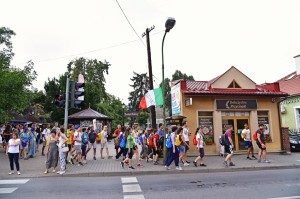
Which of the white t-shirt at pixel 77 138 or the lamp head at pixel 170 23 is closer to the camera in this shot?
the lamp head at pixel 170 23

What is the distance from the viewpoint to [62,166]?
10.9 m

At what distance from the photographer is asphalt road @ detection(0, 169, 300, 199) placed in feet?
23.5

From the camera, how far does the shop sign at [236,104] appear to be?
56.0ft

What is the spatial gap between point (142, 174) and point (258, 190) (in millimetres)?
4768

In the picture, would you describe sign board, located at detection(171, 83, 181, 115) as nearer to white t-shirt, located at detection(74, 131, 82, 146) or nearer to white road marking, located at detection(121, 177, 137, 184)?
white t-shirt, located at detection(74, 131, 82, 146)

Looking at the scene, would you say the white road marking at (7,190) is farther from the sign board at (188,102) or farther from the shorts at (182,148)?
the sign board at (188,102)

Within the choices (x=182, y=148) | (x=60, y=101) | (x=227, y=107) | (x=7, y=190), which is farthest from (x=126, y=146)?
(x=227, y=107)

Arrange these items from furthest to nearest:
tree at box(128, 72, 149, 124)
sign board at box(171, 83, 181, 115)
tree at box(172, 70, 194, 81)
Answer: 1. tree at box(128, 72, 149, 124)
2. tree at box(172, 70, 194, 81)
3. sign board at box(171, 83, 181, 115)

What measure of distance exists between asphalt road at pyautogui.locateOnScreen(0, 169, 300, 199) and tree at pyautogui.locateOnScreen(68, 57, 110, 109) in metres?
32.9

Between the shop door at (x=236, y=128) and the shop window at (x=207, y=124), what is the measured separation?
2.74 ft

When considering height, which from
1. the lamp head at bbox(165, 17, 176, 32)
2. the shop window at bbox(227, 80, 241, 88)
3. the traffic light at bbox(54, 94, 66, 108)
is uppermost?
the lamp head at bbox(165, 17, 176, 32)

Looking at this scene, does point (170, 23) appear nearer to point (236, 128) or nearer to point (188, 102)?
point (188, 102)

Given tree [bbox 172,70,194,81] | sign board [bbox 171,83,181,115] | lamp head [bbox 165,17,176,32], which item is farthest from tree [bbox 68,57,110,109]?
lamp head [bbox 165,17,176,32]

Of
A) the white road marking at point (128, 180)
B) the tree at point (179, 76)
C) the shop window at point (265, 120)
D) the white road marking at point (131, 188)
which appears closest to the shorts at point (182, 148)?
the white road marking at point (128, 180)
